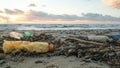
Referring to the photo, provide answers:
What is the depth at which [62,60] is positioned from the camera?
6457mm

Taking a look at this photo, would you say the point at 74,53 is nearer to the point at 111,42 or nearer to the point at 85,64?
the point at 85,64

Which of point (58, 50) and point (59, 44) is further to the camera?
point (59, 44)

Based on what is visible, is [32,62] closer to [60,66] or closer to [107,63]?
[60,66]

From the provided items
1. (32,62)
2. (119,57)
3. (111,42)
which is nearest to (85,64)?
(119,57)

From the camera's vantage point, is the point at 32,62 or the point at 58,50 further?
the point at 58,50

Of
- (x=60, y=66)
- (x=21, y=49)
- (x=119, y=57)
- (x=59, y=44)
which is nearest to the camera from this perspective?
(x=60, y=66)

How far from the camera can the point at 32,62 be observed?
6430 mm

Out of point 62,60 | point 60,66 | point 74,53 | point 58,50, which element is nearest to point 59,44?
point 58,50

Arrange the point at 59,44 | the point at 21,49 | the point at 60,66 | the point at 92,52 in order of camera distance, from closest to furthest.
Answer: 1. the point at 60,66
2. the point at 92,52
3. the point at 21,49
4. the point at 59,44

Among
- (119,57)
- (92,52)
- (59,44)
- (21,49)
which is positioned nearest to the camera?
(119,57)

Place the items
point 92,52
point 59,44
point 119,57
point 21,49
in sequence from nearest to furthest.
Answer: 1. point 119,57
2. point 92,52
3. point 21,49
4. point 59,44

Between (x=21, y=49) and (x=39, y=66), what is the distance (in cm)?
151

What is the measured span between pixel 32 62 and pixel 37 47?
0.89 meters

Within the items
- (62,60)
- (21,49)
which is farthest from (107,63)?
(21,49)
